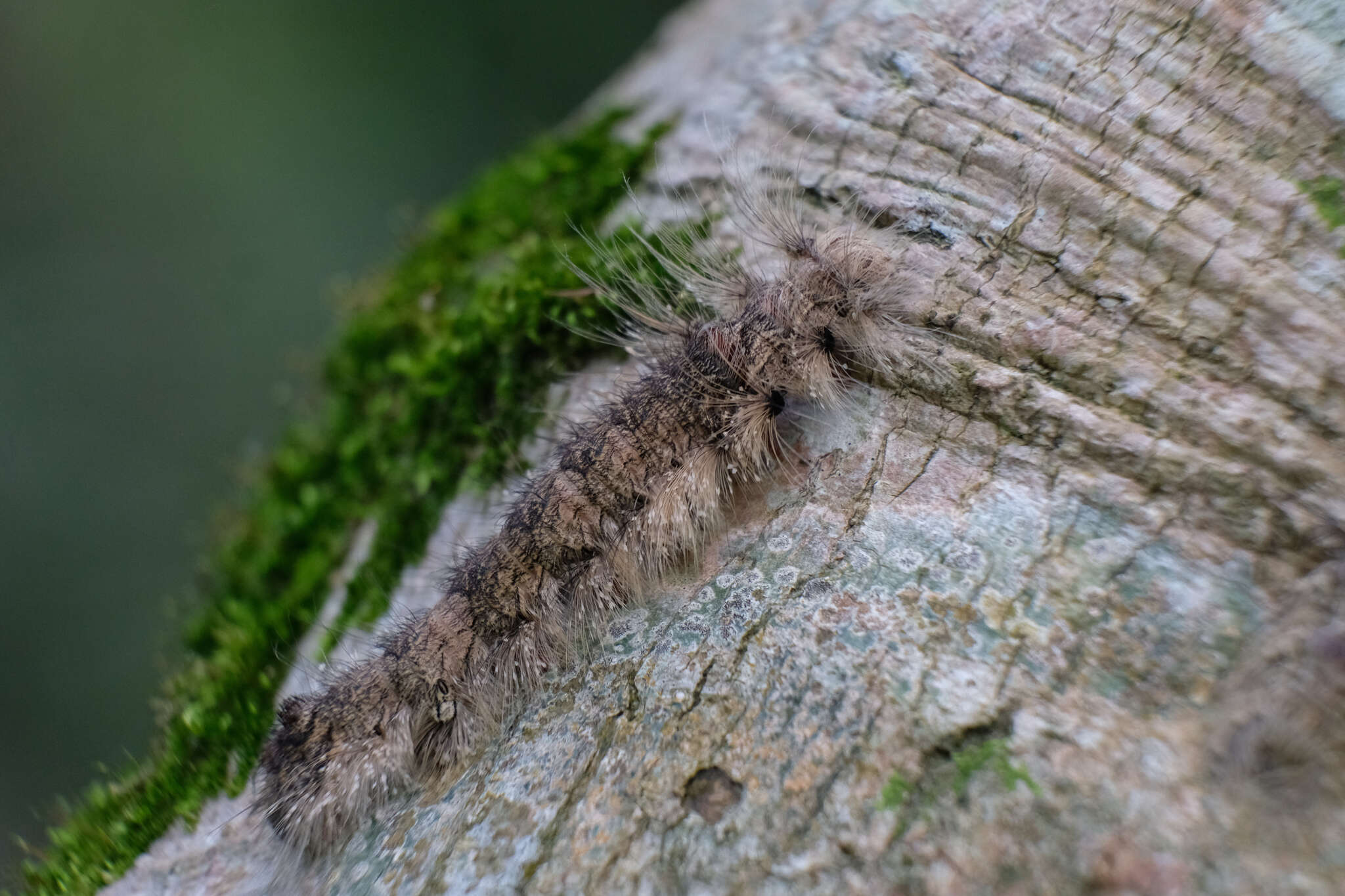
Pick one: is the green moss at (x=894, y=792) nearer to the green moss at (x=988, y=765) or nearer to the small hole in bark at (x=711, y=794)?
the green moss at (x=988, y=765)

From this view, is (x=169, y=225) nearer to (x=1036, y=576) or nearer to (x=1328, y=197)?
(x=1036, y=576)

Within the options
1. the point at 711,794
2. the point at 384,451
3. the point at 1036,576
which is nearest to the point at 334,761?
the point at 711,794

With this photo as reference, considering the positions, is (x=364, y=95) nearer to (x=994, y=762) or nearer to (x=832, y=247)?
(x=832, y=247)

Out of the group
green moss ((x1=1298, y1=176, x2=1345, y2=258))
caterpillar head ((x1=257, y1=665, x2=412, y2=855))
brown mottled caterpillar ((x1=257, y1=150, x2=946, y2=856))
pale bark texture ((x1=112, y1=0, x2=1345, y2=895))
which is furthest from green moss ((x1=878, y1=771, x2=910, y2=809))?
green moss ((x1=1298, y1=176, x2=1345, y2=258))

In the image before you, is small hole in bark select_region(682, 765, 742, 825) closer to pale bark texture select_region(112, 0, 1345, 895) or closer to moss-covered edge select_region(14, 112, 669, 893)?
pale bark texture select_region(112, 0, 1345, 895)

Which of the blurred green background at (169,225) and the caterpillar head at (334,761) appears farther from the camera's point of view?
the blurred green background at (169,225)

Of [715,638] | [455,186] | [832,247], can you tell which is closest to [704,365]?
[832,247]

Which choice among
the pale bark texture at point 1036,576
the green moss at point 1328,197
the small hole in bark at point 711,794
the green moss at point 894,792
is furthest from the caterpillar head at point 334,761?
the green moss at point 1328,197
